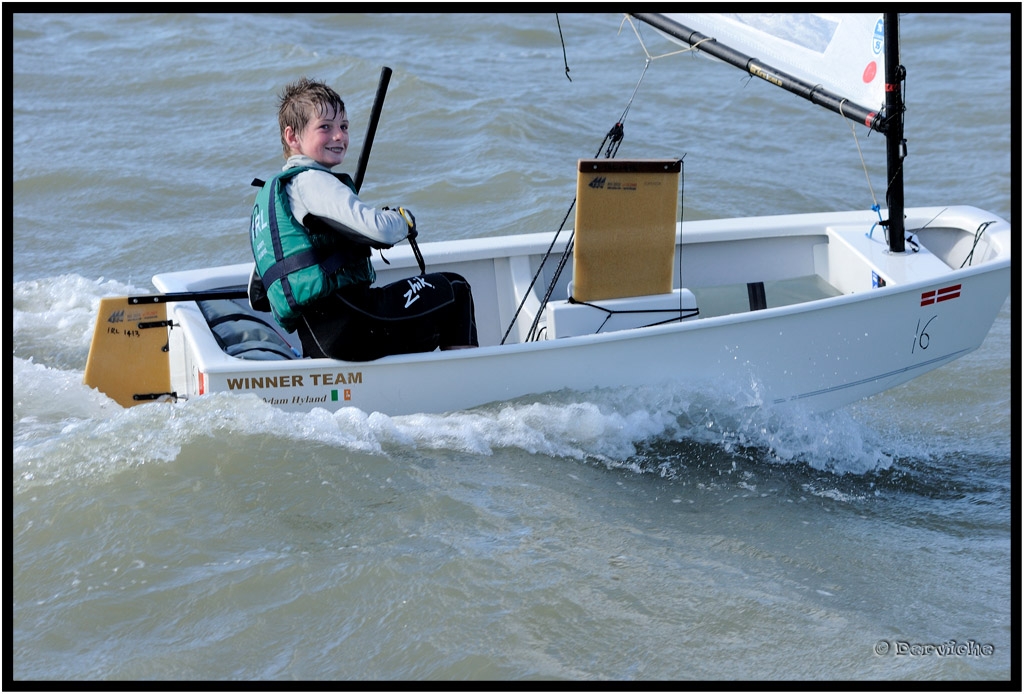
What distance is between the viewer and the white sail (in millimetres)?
4285

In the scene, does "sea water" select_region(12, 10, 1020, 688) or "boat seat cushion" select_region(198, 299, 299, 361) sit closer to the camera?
"sea water" select_region(12, 10, 1020, 688)

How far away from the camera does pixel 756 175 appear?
25.8 feet

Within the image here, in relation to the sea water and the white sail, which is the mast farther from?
the sea water

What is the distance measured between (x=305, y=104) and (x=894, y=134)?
233 centimetres

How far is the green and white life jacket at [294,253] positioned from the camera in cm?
329

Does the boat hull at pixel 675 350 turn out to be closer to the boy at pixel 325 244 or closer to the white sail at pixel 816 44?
the boy at pixel 325 244

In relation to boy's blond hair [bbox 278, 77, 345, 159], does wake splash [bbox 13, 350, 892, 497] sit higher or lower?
lower

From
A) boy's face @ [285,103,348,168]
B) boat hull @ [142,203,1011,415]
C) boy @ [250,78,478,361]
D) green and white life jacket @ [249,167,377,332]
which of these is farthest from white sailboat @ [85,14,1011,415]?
boy's face @ [285,103,348,168]

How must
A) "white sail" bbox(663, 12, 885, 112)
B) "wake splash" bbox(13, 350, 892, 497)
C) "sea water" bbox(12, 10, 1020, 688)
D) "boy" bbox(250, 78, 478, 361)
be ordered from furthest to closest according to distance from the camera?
"white sail" bbox(663, 12, 885, 112)
"wake splash" bbox(13, 350, 892, 497)
"boy" bbox(250, 78, 478, 361)
"sea water" bbox(12, 10, 1020, 688)

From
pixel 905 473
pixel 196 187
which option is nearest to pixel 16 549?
pixel 905 473

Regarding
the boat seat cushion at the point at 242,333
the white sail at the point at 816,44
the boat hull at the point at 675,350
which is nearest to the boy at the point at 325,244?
the boat hull at the point at 675,350

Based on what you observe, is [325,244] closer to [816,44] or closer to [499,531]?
[499,531]

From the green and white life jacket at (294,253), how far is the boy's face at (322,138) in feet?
0.20

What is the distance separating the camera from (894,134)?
4273 millimetres
